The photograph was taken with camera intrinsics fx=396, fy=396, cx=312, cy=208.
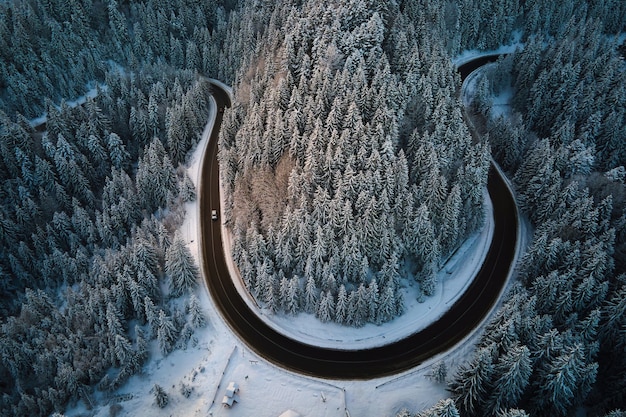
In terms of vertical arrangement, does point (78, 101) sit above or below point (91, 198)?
above

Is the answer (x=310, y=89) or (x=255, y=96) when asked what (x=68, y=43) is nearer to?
(x=255, y=96)

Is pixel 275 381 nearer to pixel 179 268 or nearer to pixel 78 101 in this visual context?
pixel 179 268

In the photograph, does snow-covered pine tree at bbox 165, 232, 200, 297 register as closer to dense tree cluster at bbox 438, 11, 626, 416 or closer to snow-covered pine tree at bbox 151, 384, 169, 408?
snow-covered pine tree at bbox 151, 384, 169, 408

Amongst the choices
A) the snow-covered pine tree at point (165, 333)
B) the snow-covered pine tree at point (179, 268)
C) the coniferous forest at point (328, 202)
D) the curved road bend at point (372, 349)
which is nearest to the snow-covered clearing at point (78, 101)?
the coniferous forest at point (328, 202)

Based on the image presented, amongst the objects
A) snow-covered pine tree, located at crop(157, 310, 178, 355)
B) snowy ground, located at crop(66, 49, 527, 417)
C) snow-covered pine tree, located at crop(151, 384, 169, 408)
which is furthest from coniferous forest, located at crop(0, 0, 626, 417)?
snow-covered pine tree, located at crop(151, 384, 169, 408)

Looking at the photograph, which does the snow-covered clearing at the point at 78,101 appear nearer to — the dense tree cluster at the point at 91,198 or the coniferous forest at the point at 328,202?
the coniferous forest at the point at 328,202

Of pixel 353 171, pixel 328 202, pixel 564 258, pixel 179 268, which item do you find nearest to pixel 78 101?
pixel 179 268

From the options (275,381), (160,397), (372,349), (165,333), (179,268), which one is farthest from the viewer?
(179,268)

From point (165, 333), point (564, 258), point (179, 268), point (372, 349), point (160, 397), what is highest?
point (564, 258)
